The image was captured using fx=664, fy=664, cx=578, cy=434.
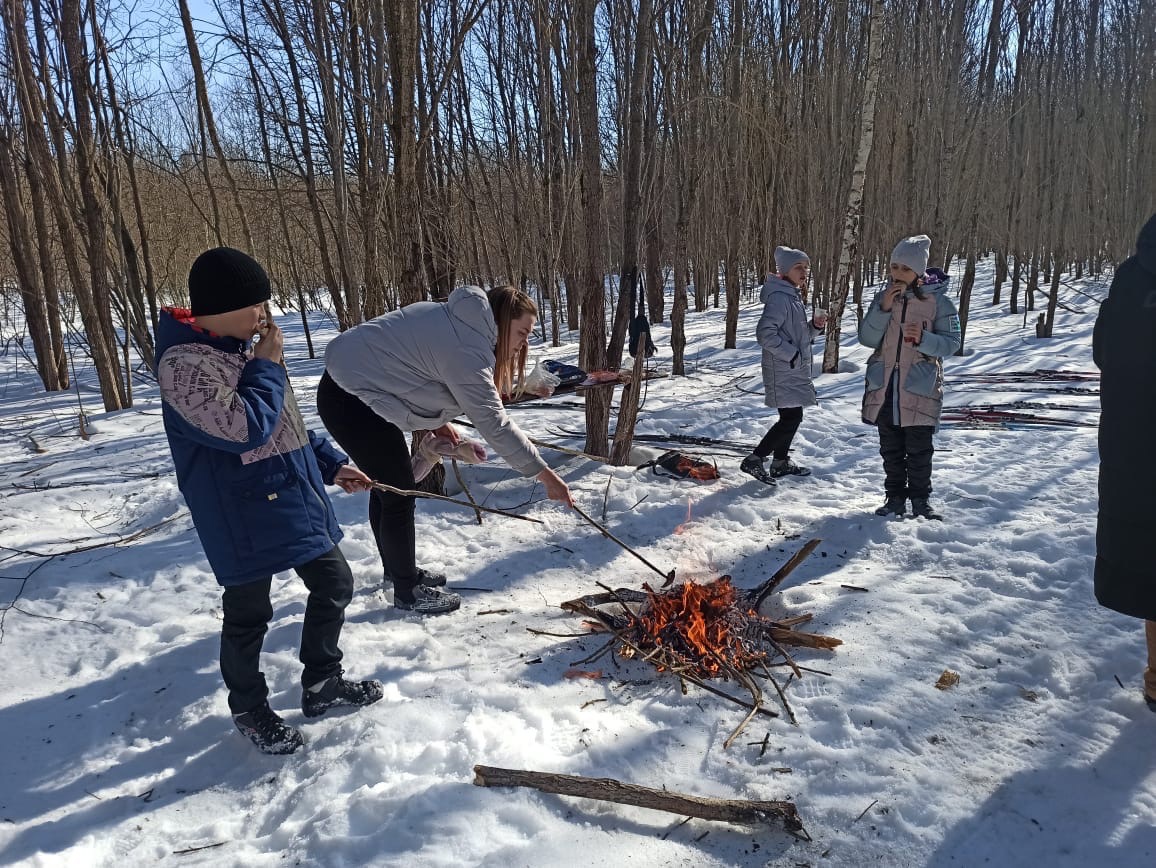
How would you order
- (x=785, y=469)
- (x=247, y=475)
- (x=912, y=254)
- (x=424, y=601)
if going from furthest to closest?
(x=785, y=469), (x=912, y=254), (x=424, y=601), (x=247, y=475)

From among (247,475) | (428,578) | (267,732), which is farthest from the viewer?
(428,578)

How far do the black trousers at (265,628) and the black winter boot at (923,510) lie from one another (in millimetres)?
3648

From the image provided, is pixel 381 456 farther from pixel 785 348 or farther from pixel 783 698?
pixel 785 348

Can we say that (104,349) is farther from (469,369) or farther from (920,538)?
(920,538)

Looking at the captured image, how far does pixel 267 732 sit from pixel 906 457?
4.02 meters

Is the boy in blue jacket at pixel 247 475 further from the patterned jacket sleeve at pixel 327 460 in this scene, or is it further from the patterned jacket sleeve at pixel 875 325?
the patterned jacket sleeve at pixel 875 325

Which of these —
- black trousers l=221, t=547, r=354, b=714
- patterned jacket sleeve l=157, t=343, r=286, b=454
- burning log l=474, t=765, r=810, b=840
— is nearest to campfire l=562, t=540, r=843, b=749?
burning log l=474, t=765, r=810, b=840

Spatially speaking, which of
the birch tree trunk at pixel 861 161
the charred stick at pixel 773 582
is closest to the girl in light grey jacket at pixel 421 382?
the charred stick at pixel 773 582

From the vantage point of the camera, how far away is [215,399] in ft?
6.70

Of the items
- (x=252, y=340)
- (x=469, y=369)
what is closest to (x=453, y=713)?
(x=469, y=369)

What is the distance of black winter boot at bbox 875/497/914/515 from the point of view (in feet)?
14.6

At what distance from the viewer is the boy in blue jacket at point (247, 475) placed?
2062mm

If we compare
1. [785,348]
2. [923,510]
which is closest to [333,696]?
[923,510]

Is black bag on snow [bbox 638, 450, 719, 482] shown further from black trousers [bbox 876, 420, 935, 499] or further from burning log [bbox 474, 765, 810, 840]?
burning log [bbox 474, 765, 810, 840]
